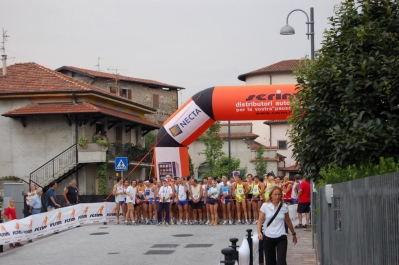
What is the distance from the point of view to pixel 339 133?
41.8ft

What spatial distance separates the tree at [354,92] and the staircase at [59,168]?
101 ft

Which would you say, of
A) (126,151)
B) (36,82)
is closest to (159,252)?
(126,151)

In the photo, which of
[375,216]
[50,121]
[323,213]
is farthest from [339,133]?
[50,121]

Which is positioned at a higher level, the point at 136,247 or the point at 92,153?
the point at 92,153

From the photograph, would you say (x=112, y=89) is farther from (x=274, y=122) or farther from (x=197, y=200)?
(x=197, y=200)

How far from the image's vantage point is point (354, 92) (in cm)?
1312

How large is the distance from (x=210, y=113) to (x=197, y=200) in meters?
3.57

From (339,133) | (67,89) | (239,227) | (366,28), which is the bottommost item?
(239,227)

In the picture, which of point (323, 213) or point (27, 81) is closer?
point (323, 213)

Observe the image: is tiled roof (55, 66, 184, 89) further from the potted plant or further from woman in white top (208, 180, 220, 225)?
woman in white top (208, 180, 220, 225)

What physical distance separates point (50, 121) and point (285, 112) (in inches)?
879

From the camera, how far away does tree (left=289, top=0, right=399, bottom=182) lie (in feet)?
41.2

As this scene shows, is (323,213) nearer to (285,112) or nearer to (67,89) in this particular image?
(285,112)

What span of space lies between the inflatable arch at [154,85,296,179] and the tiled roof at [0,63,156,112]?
16576 millimetres
